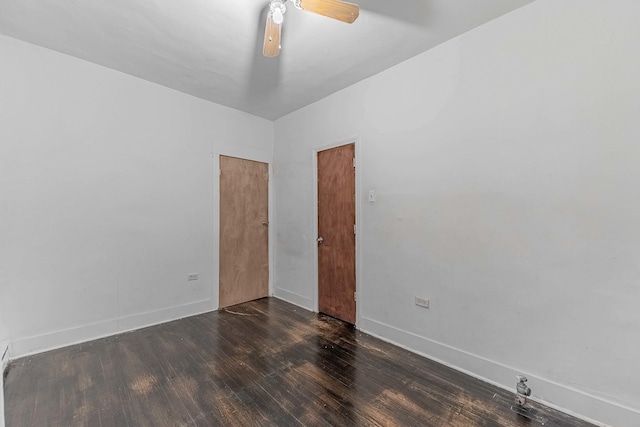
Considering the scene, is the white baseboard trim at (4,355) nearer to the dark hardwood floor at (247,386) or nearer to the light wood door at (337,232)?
the dark hardwood floor at (247,386)

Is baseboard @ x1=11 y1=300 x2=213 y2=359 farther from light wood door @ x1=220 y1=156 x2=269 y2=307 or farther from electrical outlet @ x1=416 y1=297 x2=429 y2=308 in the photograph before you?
electrical outlet @ x1=416 y1=297 x2=429 y2=308

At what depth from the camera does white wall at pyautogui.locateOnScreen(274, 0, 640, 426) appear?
1625mm

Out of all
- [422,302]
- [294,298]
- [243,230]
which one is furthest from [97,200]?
[422,302]

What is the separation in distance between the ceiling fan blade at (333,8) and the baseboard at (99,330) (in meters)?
3.27

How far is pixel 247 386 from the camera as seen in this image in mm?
1989

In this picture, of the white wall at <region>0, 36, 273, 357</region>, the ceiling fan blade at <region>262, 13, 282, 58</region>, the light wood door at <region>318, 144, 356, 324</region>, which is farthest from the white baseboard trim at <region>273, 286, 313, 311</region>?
the ceiling fan blade at <region>262, 13, 282, 58</region>

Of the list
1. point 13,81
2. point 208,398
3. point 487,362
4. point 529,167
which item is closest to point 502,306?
point 487,362

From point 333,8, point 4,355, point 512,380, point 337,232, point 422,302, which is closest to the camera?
point 333,8

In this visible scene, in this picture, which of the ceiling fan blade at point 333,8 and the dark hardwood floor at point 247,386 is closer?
the ceiling fan blade at point 333,8

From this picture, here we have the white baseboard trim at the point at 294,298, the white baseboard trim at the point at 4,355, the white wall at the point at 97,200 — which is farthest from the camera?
the white baseboard trim at the point at 294,298

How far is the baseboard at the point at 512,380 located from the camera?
162 cm

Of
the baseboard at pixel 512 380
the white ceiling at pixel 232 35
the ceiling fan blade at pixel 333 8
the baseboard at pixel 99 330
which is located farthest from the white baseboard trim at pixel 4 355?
the ceiling fan blade at pixel 333 8

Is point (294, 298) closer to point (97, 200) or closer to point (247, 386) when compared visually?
point (247, 386)

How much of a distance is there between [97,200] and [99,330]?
130cm
